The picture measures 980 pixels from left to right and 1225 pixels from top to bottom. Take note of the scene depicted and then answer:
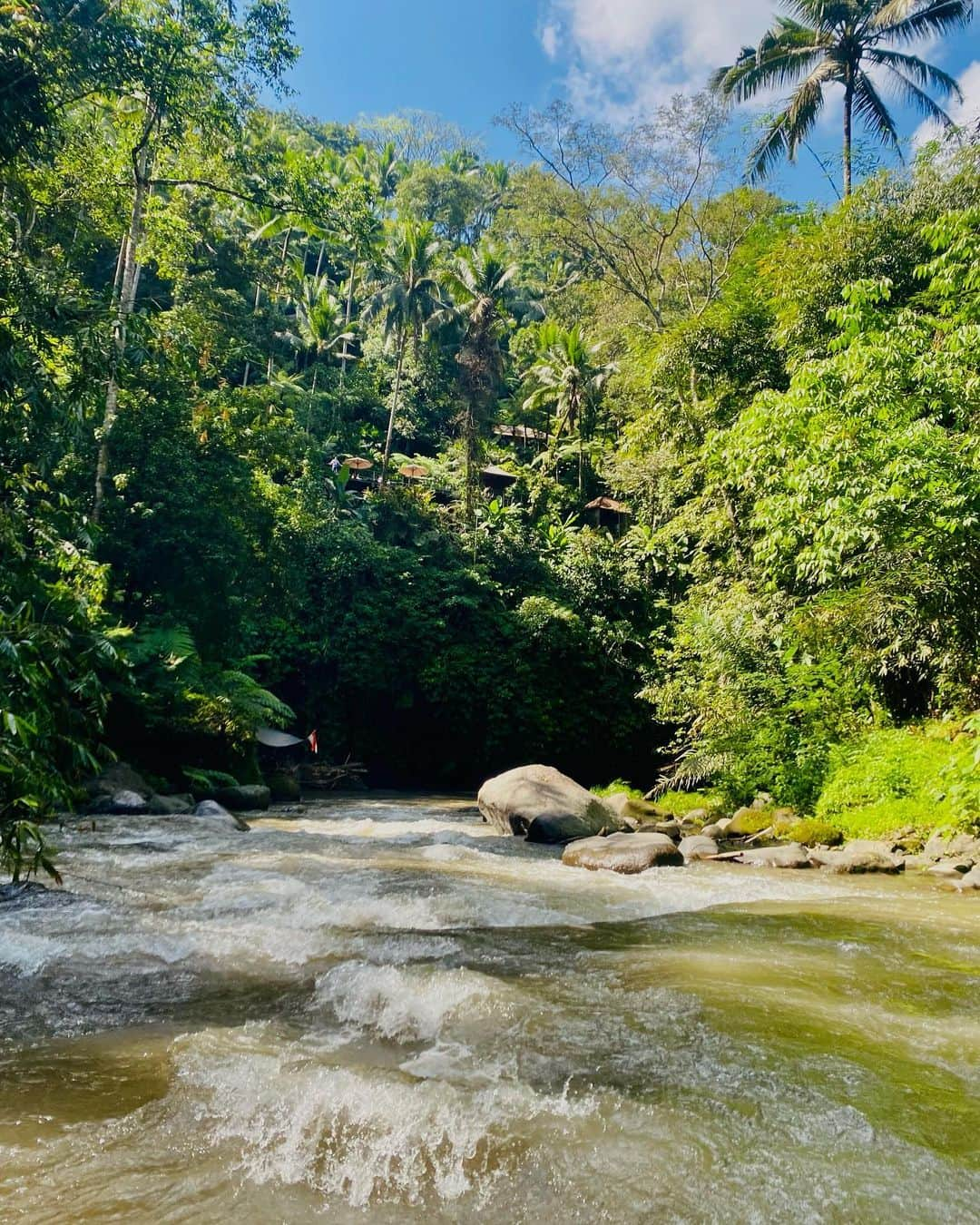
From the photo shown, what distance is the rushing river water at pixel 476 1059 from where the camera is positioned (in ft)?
8.13

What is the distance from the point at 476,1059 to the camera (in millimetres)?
3363

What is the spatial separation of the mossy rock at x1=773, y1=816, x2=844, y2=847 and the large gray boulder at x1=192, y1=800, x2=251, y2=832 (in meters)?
7.18

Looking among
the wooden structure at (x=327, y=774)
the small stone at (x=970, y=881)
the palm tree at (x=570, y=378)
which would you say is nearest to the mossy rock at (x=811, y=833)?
the small stone at (x=970, y=881)

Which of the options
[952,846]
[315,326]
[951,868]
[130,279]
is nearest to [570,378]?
[315,326]

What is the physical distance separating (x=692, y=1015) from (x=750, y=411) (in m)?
9.84

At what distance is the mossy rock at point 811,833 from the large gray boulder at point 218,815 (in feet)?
23.5

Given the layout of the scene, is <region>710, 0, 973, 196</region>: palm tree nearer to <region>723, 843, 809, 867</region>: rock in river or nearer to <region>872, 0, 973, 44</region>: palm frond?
<region>872, 0, 973, 44</region>: palm frond

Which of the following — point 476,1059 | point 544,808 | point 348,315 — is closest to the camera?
point 476,1059

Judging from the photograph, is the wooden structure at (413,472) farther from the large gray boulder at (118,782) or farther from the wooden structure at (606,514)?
the large gray boulder at (118,782)

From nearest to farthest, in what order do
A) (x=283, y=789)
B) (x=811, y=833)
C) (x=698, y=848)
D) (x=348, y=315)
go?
(x=698, y=848) < (x=811, y=833) < (x=283, y=789) < (x=348, y=315)

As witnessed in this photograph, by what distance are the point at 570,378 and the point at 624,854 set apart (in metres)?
23.1

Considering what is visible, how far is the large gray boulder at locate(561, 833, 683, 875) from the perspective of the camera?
8.52m

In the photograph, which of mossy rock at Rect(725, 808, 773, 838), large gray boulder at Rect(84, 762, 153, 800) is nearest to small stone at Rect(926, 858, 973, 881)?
mossy rock at Rect(725, 808, 773, 838)

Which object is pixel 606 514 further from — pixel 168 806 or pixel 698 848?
pixel 168 806
